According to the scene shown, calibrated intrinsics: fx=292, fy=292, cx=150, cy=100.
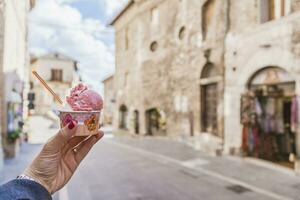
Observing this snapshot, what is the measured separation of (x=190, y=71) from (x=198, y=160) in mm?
6185

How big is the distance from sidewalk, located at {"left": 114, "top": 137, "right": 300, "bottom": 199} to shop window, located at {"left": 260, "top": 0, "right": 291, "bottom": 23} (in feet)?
17.4

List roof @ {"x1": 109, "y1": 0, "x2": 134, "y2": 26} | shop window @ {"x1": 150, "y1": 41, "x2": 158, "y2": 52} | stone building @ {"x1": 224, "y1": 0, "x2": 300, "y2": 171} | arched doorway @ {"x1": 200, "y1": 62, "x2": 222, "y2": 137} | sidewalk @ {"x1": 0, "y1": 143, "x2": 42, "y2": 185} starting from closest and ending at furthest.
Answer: sidewalk @ {"x1": 0, "y1": 143, "x2": 42, "y2": 185}, stone building @ {"x1": 224, "y1": 0, "x2": 300, "y2": 171}, arched doorway @ {"x1": 200, "y1": 62, "x2": 222, "y2": 137}, shop window @ {"x1": 150, "y1": 41, "x2": 158, "y2": 52}, roof @ {"x1": 109, "y1": 0, "x2": 134, "y2": 26}

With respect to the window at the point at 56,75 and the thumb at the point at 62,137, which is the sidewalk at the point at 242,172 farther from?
the window at the point at 56,75

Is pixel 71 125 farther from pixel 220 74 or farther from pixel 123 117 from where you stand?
pixel 123 117

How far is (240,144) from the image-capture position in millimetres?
11586

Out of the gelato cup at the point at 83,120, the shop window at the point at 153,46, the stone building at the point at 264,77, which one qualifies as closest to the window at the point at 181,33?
the shop window at the point at 153,46

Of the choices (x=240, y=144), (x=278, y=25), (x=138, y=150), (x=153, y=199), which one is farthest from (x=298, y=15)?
(x=138, y=150)

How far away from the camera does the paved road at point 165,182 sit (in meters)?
6.91

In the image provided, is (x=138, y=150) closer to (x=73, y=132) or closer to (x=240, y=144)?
(x=240, y=144)

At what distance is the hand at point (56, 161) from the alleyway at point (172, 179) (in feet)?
17.0

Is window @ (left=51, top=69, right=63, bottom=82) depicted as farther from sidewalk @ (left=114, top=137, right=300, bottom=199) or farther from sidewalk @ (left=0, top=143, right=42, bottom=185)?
sidewalk @ (left=114, top=137, right=300, bottom=199)

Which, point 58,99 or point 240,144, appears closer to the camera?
point 58,99

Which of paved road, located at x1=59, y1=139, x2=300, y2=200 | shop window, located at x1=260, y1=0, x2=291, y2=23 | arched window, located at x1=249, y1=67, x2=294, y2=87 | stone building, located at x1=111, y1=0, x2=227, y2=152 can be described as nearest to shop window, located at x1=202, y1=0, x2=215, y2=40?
stone building, located at x1=111, y1=0, x2=227, y2=152

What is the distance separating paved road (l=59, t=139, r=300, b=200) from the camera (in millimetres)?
6911
